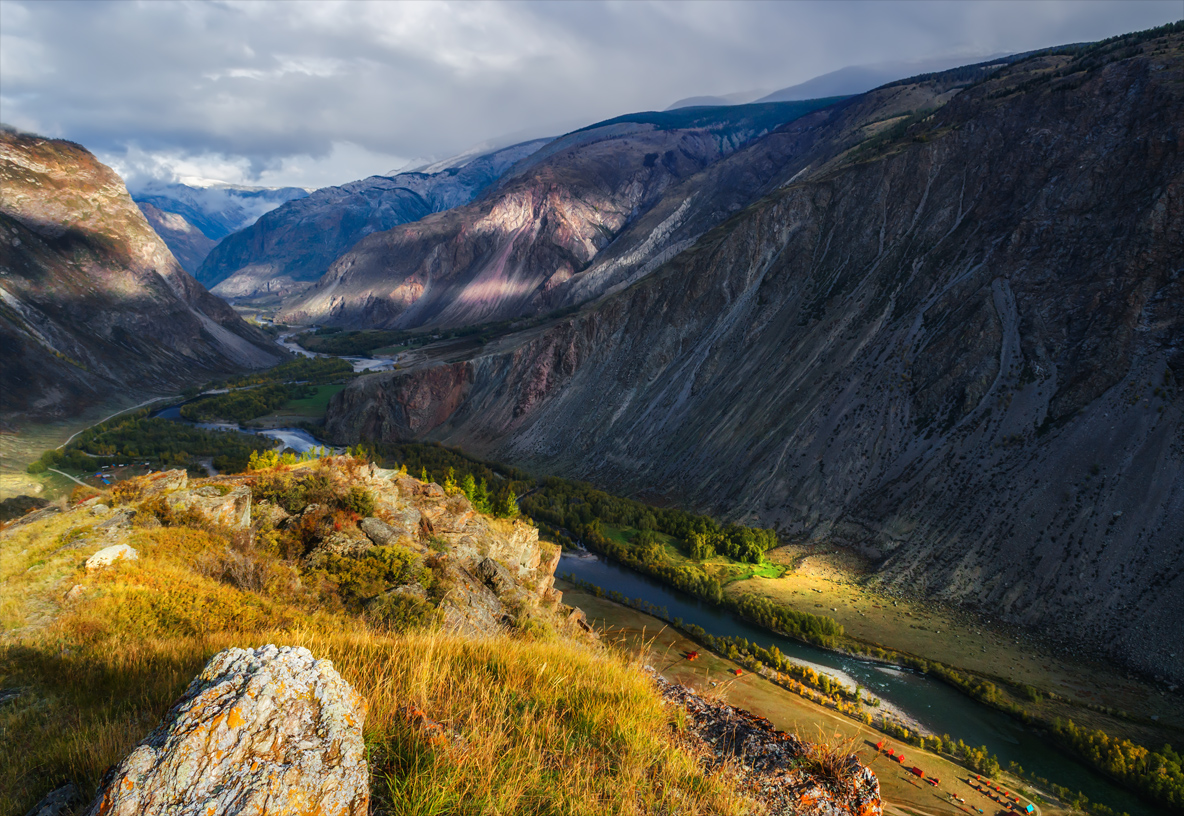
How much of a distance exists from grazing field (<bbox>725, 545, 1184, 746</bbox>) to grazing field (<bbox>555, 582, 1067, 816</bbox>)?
19.0 ft

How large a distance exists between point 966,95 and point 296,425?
276ft

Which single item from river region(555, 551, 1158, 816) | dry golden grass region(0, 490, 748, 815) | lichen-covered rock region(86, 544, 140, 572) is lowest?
river region(555, 551, 1158, 816)

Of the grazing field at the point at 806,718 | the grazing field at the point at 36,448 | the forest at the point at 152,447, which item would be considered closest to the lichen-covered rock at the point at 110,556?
the grazing field at the point at 806,718

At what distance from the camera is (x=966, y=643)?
90.4 feet

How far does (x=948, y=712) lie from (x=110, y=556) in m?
30.0

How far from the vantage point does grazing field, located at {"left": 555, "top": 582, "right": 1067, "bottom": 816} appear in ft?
57.8

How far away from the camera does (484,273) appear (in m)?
142

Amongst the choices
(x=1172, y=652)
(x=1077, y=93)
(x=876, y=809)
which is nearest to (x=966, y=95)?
(x=1077, y=93)

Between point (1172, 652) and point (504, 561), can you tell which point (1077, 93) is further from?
point (504, 561)

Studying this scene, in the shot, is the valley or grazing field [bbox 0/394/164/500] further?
grazing field [bbox 0/394/164/500]

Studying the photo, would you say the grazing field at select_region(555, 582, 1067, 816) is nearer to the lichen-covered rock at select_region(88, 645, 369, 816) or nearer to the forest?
the lichen-covered rock at select_region(88, 645, 369, 816)

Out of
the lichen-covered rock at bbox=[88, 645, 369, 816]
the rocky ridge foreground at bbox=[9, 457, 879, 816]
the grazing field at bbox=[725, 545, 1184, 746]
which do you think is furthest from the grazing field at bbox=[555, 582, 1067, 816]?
the lichen-covered rock at bbox=[88, 645, 369, 816]

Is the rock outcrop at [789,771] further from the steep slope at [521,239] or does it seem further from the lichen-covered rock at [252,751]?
the steep slope at [521,239]

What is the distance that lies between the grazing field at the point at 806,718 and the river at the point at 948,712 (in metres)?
2.93
